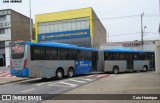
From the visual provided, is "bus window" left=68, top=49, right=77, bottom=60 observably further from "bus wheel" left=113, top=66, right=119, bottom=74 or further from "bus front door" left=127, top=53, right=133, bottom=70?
"bus front door" left=127, top=53, right=133, bottom=70

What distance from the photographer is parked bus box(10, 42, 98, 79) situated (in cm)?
1750

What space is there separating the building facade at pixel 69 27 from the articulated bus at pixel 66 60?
726 inches

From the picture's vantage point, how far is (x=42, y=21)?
5459 centimetres

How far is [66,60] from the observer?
21.5 m

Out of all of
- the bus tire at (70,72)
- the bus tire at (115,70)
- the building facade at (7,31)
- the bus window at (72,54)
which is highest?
the building facade at (7,31)

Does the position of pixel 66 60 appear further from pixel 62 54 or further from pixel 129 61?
pixel 129 61

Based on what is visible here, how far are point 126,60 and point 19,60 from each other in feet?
53.0

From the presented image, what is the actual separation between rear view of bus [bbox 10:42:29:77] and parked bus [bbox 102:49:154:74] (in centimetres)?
1276

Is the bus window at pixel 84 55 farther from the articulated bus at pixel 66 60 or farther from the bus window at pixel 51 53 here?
the bus window at pixel 51 53

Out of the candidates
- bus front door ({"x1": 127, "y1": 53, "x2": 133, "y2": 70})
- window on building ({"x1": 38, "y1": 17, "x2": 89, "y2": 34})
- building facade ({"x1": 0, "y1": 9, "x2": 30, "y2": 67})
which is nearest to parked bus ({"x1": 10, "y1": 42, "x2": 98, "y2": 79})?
bus front door ({"x1": 127, "y1": 53, "x2": 133, "y2": 70})

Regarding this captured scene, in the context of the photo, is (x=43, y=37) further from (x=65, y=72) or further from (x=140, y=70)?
(x=65, y=72)

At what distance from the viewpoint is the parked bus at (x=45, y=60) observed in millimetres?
17500

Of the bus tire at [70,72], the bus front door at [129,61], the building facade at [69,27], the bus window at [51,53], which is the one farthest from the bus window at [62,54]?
the building facade at [69,27]

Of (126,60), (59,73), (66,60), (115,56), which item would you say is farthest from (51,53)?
(126,60)
